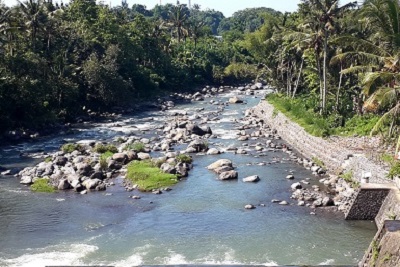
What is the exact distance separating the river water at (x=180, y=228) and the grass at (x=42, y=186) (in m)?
0.58

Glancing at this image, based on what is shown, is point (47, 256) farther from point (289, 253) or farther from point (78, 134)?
point (78, 134)

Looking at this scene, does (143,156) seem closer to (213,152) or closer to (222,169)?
(213,152)

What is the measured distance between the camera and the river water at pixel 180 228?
72.7 feet

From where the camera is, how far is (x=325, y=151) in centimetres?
3575

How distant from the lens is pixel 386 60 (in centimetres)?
2316

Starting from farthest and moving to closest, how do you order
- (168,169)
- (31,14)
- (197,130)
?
(31,14) < (197,130) < (168,169)

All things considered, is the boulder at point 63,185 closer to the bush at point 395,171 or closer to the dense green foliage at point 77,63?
the dense green foliage at point 77,63

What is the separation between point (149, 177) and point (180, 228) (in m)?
8.18

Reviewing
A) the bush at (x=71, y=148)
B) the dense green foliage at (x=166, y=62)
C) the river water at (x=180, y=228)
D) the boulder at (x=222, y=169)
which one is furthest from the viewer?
the bush at (x=71, y=148)

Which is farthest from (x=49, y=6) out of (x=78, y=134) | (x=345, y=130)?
(x=345, y=130)

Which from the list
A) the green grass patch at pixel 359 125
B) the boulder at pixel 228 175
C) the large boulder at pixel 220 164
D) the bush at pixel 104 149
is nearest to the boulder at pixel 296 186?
the boulder at pixel 228 175

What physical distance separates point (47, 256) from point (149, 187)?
10.3 metres

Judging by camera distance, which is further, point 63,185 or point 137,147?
point 137,147

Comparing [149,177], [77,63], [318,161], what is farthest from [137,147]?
[77,63]
